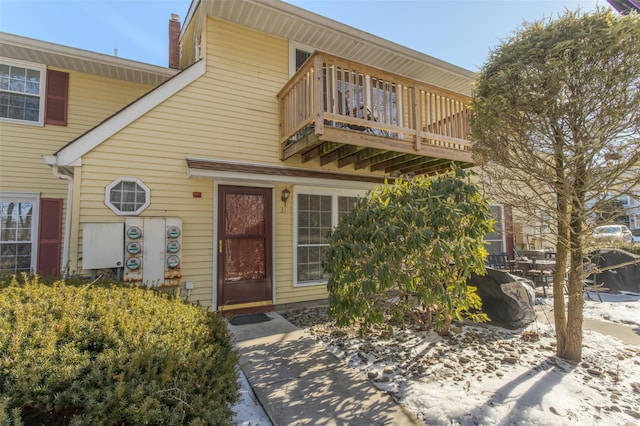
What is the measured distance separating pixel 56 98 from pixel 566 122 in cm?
854

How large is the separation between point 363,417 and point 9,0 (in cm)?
876

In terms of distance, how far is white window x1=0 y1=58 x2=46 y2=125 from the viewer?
19.5ft

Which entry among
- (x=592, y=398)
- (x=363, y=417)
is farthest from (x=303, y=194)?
(x=592, y=398)

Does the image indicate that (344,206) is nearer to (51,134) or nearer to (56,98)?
(51,134)

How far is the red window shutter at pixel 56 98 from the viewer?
6.18 m

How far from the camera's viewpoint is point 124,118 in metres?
4.81

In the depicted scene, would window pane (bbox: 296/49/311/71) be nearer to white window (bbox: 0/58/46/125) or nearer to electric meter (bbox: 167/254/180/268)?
electric meter (bbox: 167/254/180/268)

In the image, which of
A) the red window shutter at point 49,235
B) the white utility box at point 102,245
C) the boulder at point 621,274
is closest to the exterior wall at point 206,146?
the white utility box at point 102,245

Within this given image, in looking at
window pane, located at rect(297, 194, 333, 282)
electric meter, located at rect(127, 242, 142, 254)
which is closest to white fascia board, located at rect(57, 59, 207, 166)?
electric meter, located at rect(127, 242, 142, 254)

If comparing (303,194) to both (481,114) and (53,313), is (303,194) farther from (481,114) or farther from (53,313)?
(53,313)

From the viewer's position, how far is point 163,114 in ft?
16.8

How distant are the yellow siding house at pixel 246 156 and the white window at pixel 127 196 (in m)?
0.02

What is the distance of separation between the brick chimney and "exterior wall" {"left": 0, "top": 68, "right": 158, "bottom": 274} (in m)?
1.20

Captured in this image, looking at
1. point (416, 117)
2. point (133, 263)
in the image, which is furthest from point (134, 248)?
point (416, 117)
